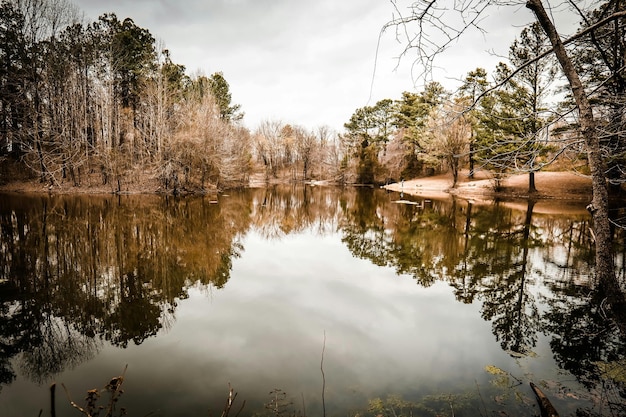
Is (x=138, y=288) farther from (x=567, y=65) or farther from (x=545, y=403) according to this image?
(x=567, y=65)

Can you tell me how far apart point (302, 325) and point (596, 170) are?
486cm

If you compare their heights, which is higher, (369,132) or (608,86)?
(369,132)

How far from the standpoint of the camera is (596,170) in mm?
3012

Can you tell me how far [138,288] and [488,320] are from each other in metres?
7.49

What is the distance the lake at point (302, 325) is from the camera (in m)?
3.95

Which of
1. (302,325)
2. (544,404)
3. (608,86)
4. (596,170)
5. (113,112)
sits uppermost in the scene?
(113,112)

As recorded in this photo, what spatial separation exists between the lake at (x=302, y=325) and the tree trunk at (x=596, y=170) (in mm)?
1755

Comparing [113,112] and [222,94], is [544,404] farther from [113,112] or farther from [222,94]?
[222,94]

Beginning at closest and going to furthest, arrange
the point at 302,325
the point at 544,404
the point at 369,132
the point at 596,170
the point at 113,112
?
1. the point at 596,170
2. the point at 544,404
3. the point at 302,325
4. the point at 113,112
5. the point at 369,132

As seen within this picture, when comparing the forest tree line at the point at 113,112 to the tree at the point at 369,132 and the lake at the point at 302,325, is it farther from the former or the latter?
the lake at the point at 302,325

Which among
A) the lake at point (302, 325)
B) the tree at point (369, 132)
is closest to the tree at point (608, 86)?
the lake at point (302, 325)

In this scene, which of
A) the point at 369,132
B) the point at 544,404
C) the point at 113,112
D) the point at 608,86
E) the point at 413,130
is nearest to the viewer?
the point at 544,404

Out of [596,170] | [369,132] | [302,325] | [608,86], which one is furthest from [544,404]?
[369,132]

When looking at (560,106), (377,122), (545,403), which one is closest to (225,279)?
(545,403)
